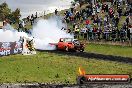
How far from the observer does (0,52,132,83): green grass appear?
70.6 ft

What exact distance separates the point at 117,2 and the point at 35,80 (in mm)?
25230

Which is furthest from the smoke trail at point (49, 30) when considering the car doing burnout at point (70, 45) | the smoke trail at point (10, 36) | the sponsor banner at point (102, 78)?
the sponsor banner at point (102, 78)

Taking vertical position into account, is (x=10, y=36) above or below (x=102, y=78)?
above

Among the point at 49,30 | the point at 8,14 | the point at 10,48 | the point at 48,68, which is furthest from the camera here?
the point at 8,14

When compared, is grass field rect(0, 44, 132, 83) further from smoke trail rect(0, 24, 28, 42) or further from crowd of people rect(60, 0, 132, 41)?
smoke trail rect(0, 24, 28, 42)

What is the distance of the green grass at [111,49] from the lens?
1340 inches

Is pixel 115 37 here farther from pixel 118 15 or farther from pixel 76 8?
pixel 76 8

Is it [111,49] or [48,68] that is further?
[111,49]

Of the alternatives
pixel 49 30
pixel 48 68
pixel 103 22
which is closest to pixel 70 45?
pixel 103 22

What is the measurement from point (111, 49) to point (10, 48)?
35.7 ft

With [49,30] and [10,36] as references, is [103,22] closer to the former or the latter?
[10,36]

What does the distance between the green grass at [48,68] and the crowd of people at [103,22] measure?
8.12m

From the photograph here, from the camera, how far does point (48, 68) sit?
25172mm

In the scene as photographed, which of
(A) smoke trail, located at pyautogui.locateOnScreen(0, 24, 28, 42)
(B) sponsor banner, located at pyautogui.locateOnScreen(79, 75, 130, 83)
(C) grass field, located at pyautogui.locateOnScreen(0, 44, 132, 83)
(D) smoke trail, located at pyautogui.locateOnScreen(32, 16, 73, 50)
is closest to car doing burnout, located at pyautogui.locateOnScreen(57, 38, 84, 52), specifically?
(A) smoke trail, located at pyautogui.locateOnScreen(0, 24, 28, 42)
